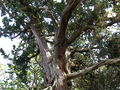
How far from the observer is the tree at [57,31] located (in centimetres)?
581

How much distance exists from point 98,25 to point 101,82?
2496 millimetres

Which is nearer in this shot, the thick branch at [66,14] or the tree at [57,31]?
the thick branch at [66,14]

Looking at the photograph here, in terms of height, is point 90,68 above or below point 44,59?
below

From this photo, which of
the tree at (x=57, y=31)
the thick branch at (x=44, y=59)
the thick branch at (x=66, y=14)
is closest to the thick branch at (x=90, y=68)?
the tree at (x=57, y=31)

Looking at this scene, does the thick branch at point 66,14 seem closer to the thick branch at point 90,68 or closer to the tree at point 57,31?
the tree at point 57,31

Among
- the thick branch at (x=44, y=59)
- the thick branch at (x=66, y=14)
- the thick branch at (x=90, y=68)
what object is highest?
the thick branch at (x=66, y=14)

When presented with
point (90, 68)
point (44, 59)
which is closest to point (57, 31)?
point (44, 59)

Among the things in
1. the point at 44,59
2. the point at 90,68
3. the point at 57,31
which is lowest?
the point at 90,68

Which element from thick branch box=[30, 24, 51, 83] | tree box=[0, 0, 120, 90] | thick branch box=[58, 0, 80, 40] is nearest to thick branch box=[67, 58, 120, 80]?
tree box=[0, 0, 120, 90]

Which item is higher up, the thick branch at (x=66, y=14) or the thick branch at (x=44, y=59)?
the thick branch at (x=66, y=14)

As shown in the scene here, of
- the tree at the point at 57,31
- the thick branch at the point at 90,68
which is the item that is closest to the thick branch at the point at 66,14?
the tree at the point at 57,31

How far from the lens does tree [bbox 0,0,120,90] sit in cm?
581

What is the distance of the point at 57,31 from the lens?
643 cm

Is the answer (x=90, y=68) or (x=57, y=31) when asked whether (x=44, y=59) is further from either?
(x=90, y=68)
